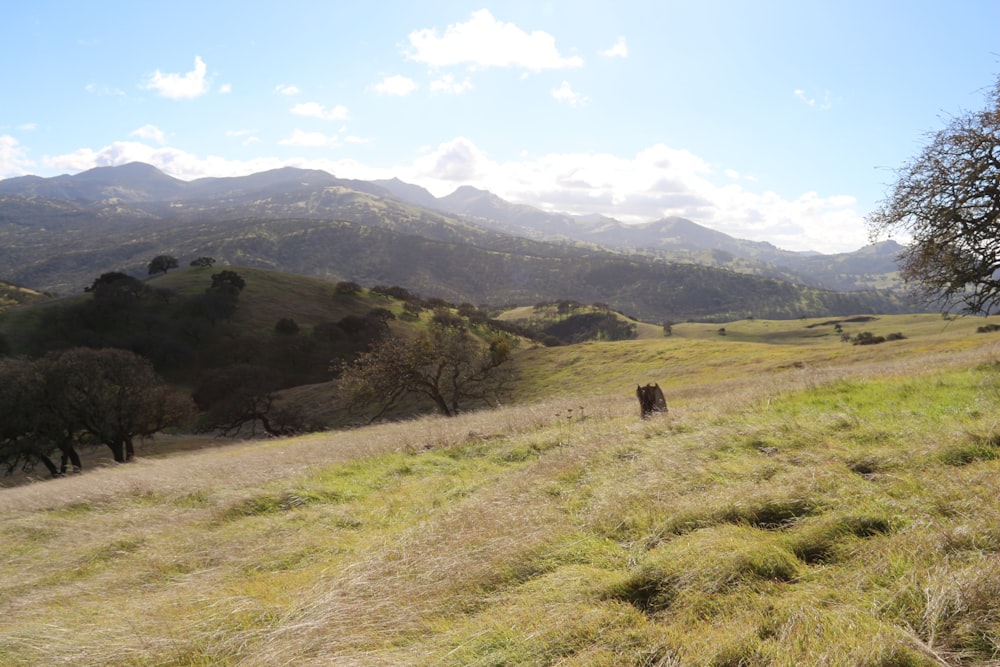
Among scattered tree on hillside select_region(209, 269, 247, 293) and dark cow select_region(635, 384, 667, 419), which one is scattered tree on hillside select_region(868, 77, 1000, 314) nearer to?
dark cow select_region(635, 384, 667, 419)

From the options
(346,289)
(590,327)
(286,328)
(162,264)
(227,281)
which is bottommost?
(590,327)

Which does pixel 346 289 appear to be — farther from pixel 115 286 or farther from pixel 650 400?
pixel 650 400

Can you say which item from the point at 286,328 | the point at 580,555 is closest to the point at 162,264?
the point at 286,328

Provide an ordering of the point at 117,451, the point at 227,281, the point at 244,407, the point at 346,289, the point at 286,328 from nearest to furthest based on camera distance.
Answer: the point at 117,451 < the point at 244,407 < the point at 286,328 < the point at 227,281 < the point at 346,289

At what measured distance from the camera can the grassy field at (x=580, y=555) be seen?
384 centimetres

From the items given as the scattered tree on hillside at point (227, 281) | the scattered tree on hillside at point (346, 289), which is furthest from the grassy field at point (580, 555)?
the scattered tree on hillside at point (346, 289)

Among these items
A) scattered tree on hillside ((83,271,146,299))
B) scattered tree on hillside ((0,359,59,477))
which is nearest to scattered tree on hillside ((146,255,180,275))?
scattered tree on hillside ((83,271,146,299))

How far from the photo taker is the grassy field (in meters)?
3.84

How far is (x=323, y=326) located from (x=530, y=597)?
108665 mm

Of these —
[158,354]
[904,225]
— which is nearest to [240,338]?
[158,354]

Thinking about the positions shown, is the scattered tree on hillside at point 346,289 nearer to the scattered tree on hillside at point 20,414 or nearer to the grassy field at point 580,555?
the scattered tree on hillside at point 20,414

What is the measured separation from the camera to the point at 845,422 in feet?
30.4

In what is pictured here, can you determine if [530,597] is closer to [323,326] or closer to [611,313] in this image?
[323,326]

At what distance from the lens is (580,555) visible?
5543 mm
